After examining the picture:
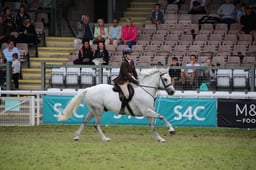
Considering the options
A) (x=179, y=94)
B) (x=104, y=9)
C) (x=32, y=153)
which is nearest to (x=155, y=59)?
(x=179, y=94)

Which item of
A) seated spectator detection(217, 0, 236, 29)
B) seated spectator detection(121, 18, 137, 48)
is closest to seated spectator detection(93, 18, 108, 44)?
seated spectator detection(121, 18, 137, 48)

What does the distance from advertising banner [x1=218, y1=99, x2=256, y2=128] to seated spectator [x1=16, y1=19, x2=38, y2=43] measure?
9.56 m

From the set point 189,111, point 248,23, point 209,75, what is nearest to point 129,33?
point 248,23

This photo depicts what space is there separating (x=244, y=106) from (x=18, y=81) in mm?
8462

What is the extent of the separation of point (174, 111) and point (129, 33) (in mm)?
5677

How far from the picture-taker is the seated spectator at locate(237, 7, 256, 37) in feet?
94.0

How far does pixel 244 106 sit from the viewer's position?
935 inches

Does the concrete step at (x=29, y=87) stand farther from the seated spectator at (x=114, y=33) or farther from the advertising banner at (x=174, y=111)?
the seated spectator at (x=114, y=33)

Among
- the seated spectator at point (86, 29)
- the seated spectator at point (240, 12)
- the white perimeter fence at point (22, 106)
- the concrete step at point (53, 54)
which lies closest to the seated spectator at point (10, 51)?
the concrete step at point (53, 54)

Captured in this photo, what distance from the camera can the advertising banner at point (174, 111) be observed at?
956 inches

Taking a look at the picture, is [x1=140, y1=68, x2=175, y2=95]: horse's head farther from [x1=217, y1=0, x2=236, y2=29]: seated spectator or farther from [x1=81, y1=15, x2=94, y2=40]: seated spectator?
[x1=217, y1=0, x2=236, y2=29]: seated spectator

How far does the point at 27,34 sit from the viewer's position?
3073cm

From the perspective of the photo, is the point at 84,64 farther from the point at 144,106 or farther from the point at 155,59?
the point at 144,106

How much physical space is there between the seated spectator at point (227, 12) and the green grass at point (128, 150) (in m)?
7.21
